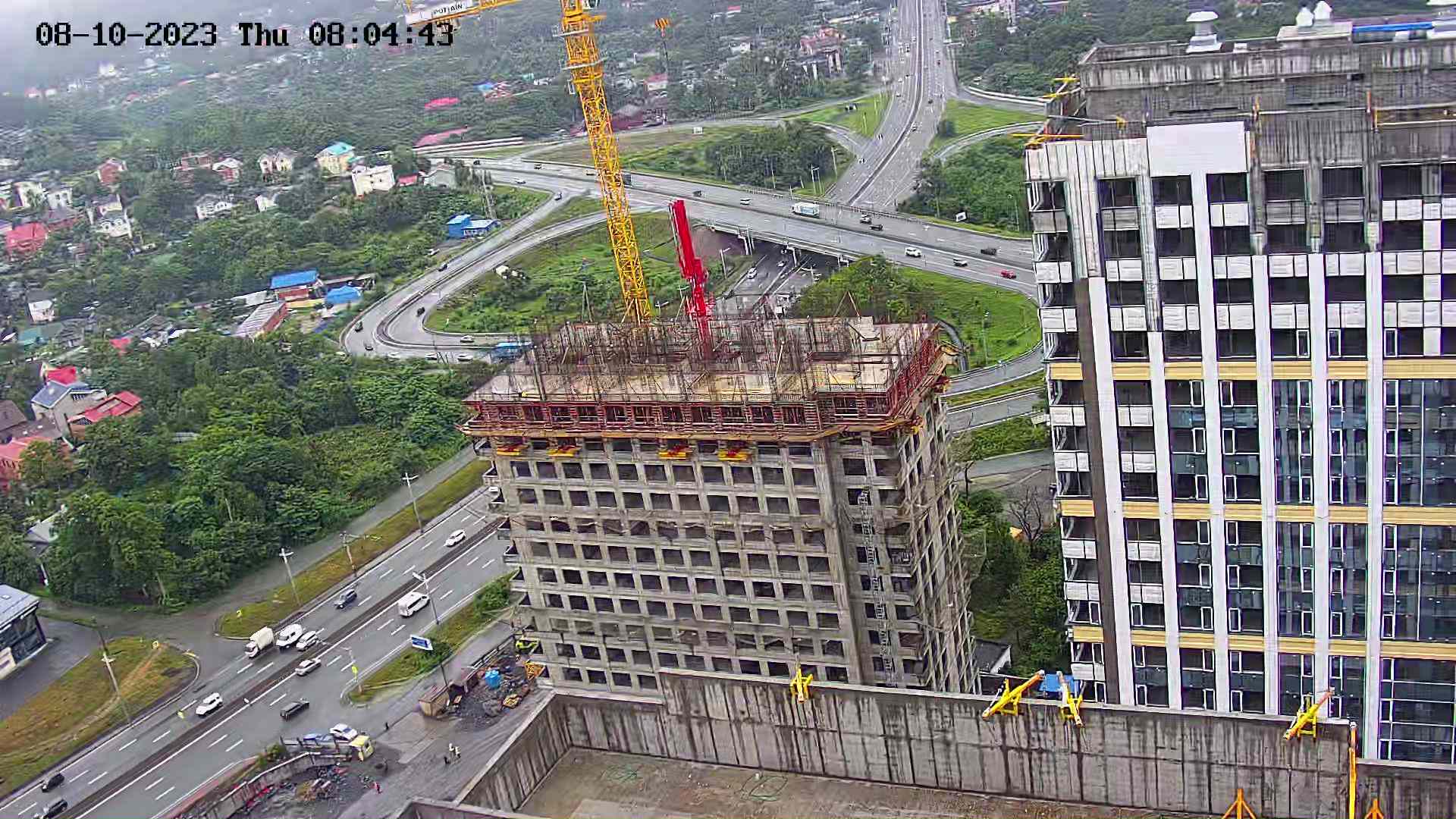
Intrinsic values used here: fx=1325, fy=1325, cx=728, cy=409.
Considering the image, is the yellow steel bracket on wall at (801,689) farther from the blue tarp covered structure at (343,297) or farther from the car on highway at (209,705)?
the blue tarp covered structure at (343,297)

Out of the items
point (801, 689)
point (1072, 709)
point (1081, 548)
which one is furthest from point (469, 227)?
point (1072, 709)

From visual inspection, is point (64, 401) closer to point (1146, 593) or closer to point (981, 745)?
point (1146, 593)

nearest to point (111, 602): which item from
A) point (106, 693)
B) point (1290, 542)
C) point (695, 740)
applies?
point (106, 693)

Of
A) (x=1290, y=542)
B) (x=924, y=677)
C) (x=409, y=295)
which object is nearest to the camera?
(x=1290, y=542)

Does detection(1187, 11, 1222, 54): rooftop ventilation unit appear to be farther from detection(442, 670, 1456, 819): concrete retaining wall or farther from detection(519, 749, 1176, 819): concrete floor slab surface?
detection(519, 749, 1176, 819): concrete floor slab surface

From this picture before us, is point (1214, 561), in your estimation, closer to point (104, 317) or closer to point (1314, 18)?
point (1314, 18)
